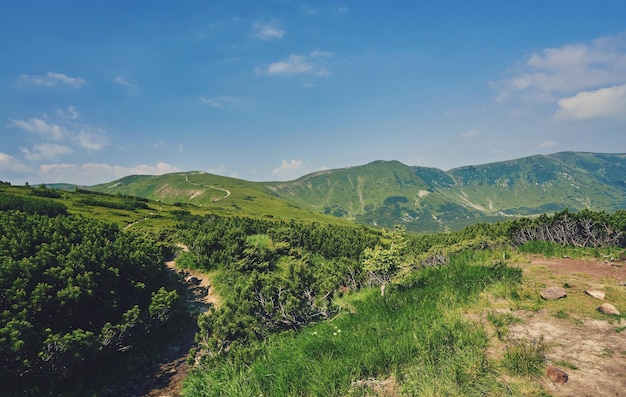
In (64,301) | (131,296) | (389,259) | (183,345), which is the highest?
(389,259)

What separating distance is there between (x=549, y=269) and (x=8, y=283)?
64.5ft

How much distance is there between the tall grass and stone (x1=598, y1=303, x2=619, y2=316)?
2.73 m

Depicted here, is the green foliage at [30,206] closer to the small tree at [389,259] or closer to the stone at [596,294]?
the small tree at [389,259]

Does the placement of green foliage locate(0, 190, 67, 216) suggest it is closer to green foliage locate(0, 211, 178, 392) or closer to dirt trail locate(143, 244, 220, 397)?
dirt trail locate(143, 244, 220, 397)

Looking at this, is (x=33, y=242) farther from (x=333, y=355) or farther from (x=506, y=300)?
(x=506, y=300)

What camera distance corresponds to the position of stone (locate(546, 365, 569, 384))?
5258mm

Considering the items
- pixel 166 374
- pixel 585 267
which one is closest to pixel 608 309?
pixel 585 267

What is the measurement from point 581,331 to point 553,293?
206 cm

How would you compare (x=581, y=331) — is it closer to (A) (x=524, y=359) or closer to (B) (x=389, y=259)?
(A) (x=524, y=359)

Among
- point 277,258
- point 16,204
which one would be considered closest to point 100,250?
point 277,258

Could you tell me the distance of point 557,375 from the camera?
5.30 meters

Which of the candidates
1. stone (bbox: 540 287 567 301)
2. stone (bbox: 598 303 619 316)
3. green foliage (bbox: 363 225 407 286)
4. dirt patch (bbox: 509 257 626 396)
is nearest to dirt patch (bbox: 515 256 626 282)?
dirt patch (bbox: 509 257 626 396)

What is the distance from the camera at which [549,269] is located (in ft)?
37.5

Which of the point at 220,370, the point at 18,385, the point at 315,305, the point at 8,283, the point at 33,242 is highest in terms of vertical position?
the point at 33,242
